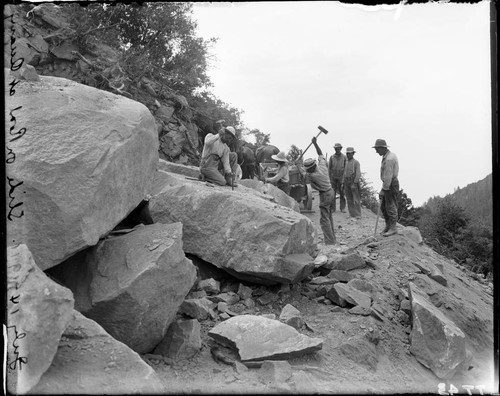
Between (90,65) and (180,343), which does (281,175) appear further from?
(180,343)

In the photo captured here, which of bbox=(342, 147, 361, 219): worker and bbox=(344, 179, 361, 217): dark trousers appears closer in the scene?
bbox=(342, 147, 361, 219): worker

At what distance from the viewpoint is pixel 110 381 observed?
3027mm

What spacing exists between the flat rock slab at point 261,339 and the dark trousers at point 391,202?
185 inches

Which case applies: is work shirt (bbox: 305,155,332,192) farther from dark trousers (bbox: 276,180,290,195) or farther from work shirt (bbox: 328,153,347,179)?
work shirt (bbox: 328,153,347,179)

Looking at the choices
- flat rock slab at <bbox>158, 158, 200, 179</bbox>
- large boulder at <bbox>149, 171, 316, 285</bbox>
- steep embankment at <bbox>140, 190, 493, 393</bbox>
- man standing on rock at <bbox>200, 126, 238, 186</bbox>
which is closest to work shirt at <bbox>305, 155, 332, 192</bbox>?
steep embankment at <bbox>140, 190, 493, 393</bbox>

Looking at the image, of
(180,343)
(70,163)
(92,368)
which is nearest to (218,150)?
(70,163)

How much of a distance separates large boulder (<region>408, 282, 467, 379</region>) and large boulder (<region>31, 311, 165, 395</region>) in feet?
11.6

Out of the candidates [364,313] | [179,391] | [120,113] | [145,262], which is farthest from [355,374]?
[120,113]

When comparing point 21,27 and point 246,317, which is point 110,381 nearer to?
point 246,317

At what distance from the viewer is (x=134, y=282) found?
421 centimetres

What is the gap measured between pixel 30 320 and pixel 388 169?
696 centimetres

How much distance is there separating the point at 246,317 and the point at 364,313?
6.38 feet

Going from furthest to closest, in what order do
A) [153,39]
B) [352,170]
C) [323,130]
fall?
[153,39]
[352,170]
[323,130]

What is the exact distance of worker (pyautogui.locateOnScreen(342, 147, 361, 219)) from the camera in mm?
12844
